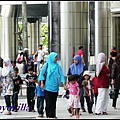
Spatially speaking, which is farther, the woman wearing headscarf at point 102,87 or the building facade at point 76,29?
the building facade at point 76,29

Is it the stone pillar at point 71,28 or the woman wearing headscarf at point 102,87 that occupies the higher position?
the stone pillar at point 71,28

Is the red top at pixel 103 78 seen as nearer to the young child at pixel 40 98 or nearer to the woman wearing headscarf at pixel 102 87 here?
the woman wearing headscarf at pixel 102 87

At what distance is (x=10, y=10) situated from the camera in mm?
40156

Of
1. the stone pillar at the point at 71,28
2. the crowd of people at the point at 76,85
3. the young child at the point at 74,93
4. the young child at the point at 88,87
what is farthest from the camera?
the stone pillar at the point at 71,28

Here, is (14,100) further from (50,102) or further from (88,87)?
(50,102)

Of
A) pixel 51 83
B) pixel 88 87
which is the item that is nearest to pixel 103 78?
pixel 88 87

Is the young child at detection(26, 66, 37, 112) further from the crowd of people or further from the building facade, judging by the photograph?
the building facade

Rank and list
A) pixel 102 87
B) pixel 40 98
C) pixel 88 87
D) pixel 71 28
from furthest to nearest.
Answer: pixel 71 28
pixel 88 87
pixel 102 87
pixel 40 98

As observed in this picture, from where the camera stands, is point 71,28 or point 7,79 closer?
point 7,79

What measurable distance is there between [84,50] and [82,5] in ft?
6.53

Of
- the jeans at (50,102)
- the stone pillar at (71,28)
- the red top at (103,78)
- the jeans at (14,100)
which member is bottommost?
the jeans at (14,100)

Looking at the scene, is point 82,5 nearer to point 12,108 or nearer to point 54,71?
point 12,108

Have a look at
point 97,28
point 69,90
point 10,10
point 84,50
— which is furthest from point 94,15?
point 69,90

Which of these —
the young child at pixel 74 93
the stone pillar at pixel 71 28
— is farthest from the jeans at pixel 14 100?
the stone pillar at pixel 71 28
